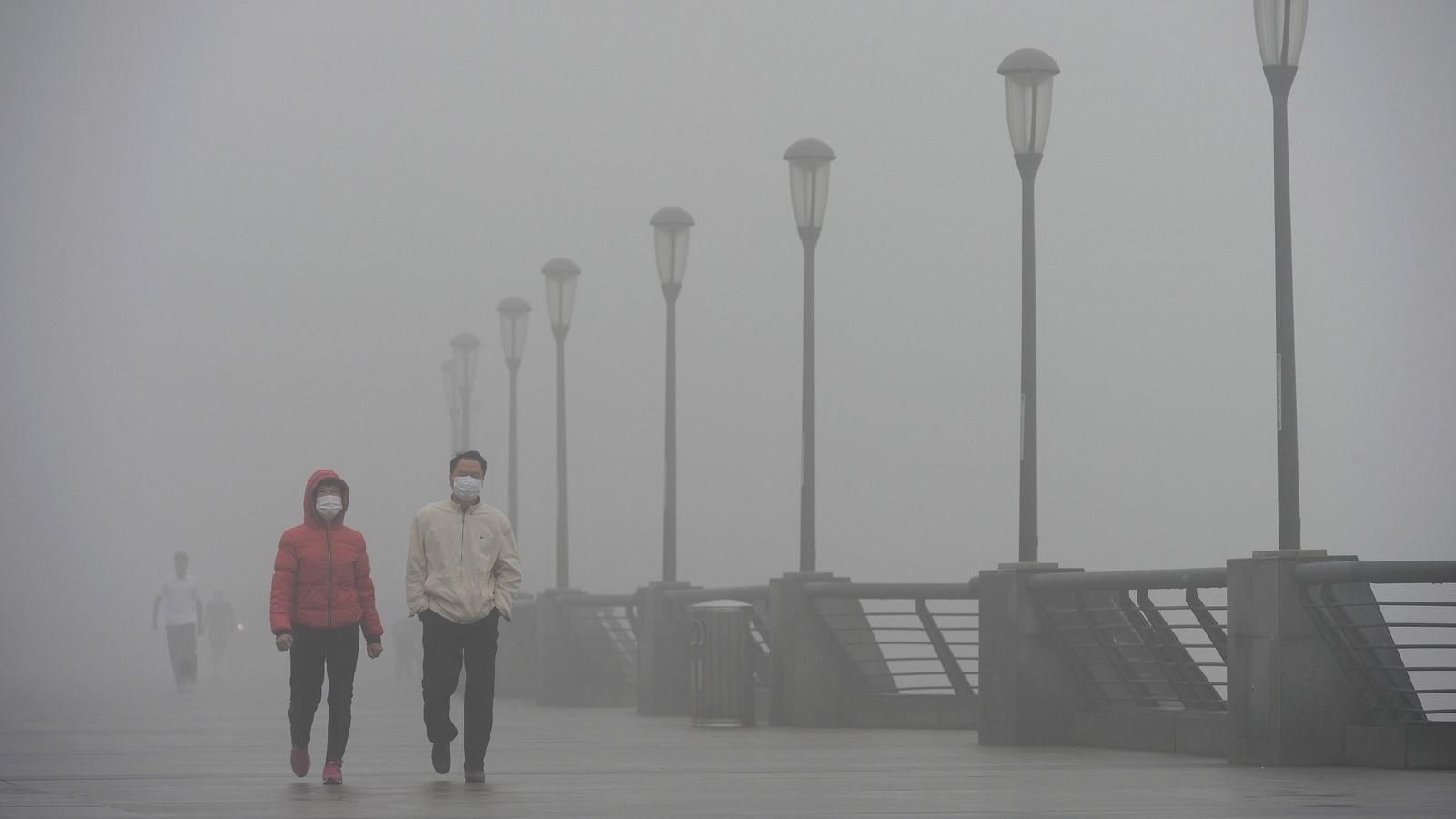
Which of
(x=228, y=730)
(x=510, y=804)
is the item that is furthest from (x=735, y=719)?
(x=510, y=804)

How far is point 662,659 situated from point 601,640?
5370 millimetres

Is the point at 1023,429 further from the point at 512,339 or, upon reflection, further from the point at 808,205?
the point at 512,339

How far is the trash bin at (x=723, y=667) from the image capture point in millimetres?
21984

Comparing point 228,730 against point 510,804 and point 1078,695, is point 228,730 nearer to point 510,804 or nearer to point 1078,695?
point 1078,695

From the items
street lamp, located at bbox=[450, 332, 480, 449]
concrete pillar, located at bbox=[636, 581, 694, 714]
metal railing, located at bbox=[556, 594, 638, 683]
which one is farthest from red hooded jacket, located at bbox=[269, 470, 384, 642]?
street lamp, located at bbox=[450, 332, 480, 449]

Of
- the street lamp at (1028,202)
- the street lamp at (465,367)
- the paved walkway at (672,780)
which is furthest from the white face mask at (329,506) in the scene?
the street lamp at (465,367)

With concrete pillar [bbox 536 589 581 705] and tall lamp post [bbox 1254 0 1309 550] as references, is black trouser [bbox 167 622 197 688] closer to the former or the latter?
concrete pillar [bbox 536 589 581 705]

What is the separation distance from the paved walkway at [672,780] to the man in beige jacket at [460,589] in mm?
448

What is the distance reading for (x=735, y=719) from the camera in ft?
72.0

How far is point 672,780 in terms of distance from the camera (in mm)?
12945

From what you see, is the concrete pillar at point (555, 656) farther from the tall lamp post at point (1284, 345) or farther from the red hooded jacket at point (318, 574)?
the red hooded jacket at point (318, 574)

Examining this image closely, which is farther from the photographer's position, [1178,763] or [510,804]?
[1178,763]

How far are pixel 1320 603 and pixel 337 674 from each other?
5.61 meters

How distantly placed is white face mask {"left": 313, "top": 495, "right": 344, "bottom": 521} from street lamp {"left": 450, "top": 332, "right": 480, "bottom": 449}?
28051 mm
